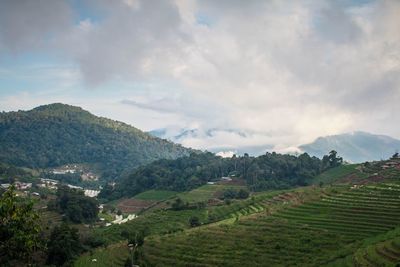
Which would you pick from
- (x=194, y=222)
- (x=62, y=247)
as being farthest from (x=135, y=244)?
(x=194, y=222)

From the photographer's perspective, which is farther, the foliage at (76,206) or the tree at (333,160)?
the tree at (333,160)

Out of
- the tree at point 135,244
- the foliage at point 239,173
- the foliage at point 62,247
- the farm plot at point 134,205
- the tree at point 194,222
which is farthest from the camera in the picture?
the foliage at point 239,173

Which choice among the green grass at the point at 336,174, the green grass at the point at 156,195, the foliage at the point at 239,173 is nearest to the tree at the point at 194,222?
the green grass at the point at 336,174

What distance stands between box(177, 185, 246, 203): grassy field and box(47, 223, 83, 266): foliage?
41.7 m

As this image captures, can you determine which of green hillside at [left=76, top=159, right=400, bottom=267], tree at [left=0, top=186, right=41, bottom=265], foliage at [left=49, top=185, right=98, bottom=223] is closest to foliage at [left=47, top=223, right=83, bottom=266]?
green hillside at [left=76, top=159, right=400, bottom=267]

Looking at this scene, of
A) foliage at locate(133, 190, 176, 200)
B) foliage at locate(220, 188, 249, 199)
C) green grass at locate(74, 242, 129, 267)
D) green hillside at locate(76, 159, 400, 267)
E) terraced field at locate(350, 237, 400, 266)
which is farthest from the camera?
foliage at locate(133, 190, 176, 200)

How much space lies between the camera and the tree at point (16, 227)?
1845 centimetres

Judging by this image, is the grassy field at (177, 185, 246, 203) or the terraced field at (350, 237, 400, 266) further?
the grassy field at (177, 185, 246, 203)

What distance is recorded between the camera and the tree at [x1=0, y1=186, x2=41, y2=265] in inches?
727

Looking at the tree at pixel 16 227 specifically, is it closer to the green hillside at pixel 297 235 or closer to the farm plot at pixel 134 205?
the green hillside at pixel 297 235

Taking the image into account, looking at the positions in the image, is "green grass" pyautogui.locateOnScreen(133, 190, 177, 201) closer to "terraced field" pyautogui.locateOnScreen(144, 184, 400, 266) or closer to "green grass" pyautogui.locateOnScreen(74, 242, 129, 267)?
"green grass" pyautogui.locateOnScreen(74, 242, 129, 267)

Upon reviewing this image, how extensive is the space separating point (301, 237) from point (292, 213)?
10.3 meters

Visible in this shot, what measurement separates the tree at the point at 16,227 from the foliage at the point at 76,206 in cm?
6597

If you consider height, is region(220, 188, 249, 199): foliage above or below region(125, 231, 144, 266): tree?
above
